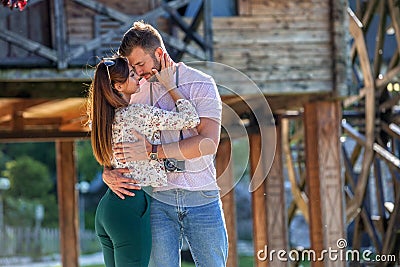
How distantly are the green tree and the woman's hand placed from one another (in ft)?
87.4

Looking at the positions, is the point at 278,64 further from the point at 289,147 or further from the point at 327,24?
the point at 289,147

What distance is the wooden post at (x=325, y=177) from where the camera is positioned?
1064 cm

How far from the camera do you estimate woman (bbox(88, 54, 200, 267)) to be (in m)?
4.32

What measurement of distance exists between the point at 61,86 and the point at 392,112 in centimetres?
718

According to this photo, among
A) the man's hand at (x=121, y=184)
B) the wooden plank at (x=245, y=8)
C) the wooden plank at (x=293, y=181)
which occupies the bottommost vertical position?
the wooden plank at (x=293, y=181)

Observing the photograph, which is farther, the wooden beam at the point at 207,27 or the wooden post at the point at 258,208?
the wooden post at the point at 258,208

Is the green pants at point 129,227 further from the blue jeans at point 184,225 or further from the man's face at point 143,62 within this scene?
the man's face at point 143,62

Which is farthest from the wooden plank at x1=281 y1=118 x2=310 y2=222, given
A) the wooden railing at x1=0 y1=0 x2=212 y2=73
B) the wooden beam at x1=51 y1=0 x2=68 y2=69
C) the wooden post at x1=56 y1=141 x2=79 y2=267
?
the wooden beam at x1=51 y1=0 x2=68 y2=69

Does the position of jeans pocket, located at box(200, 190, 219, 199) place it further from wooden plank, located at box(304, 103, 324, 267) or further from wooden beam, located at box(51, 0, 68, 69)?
wooden plank, located at box(304, 103, 324, 267)

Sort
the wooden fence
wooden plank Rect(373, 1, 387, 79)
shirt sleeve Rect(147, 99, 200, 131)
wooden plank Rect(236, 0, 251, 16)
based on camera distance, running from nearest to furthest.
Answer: shirt sleeve Rect(147, 99, 200, 131), wooden plank Rect(236, 0, 251, 16), wooden plank Rect(373, 1, 387, 79), the wooden fence

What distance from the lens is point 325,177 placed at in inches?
420

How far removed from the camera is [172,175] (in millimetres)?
4406

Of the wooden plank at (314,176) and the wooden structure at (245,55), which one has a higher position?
the wooden structure at (245,55)

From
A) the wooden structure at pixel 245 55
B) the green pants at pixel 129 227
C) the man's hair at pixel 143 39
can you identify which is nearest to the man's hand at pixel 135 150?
the green pants at pixel 129 227
